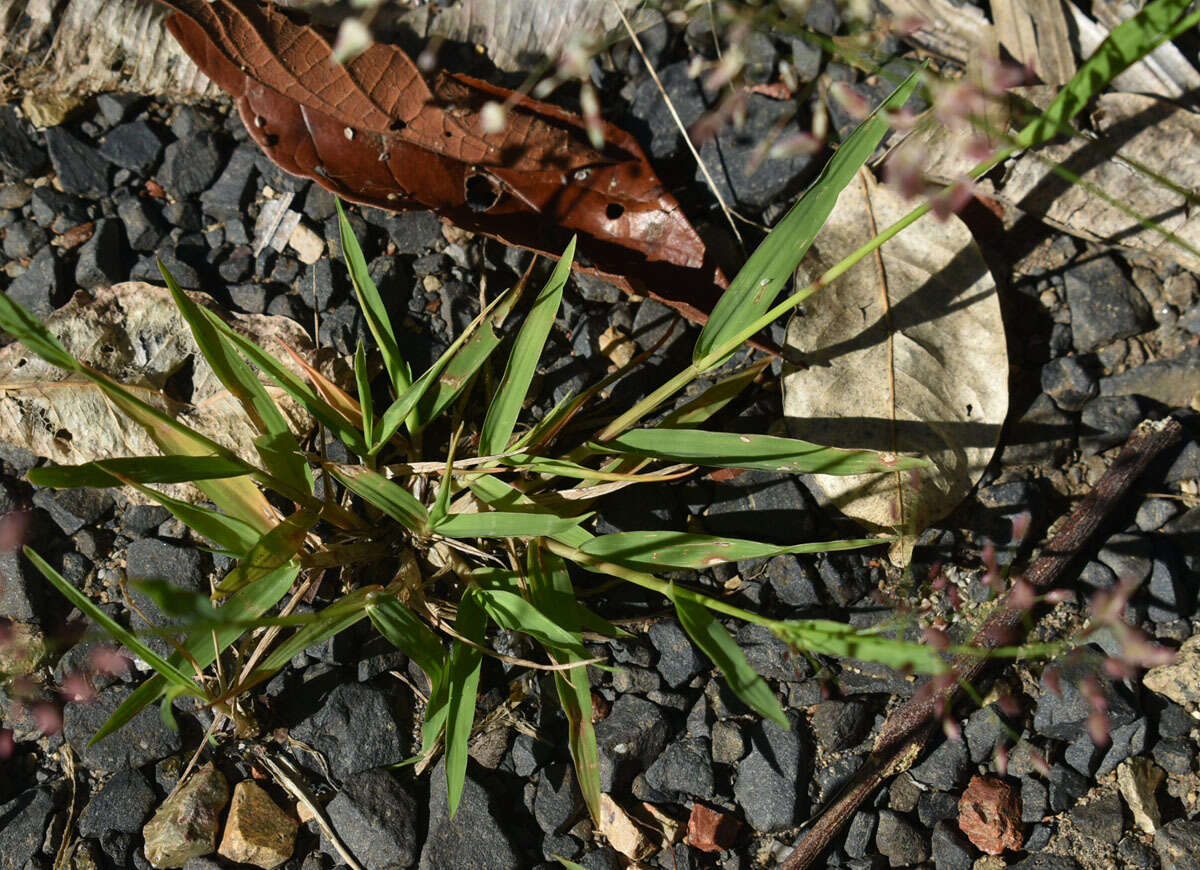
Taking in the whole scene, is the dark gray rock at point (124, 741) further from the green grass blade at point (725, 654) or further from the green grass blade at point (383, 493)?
the green grass blade at point (725, 654)

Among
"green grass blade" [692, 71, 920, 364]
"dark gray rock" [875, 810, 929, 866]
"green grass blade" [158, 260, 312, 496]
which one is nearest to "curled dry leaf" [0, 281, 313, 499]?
"green grass blade" [158, 260, 312, 496]

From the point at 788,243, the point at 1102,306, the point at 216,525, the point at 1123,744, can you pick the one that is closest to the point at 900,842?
the point at 1123,744

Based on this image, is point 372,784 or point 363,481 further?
point 372,784

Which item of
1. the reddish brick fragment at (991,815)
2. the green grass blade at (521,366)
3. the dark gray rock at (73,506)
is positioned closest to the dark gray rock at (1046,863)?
the reddish brick fragment at (991,815)

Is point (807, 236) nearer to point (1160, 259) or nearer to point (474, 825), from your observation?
point (1160, 259)

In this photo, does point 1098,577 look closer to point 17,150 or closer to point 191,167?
point 191,167

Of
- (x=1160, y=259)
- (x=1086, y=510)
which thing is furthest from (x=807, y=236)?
(x=1160, y=259)

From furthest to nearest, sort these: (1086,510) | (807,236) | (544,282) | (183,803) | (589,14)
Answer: (589,14) < (544,282) < (1086,510) < (183,803) < (807,236)
